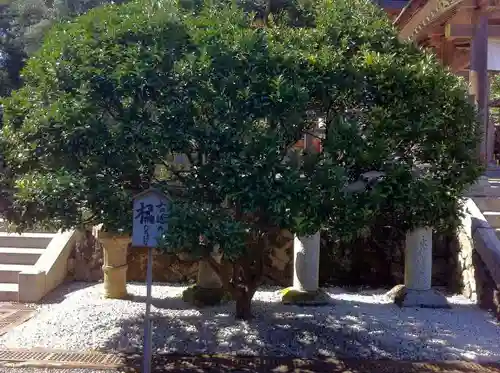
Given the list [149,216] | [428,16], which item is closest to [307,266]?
[149,216]

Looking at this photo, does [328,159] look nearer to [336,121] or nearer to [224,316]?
[336,121]

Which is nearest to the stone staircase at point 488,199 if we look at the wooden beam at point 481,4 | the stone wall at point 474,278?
the stone wall at point 474,278

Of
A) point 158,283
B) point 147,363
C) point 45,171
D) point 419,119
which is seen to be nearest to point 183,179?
point 45,171

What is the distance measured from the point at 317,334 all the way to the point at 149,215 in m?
2.92

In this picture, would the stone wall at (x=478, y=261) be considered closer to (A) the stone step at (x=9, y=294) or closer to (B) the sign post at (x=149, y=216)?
(B) the sign post at (x=149, y=216)

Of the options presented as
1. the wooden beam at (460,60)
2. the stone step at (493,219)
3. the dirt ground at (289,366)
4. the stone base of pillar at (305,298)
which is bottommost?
the dirt ground at (289,366)

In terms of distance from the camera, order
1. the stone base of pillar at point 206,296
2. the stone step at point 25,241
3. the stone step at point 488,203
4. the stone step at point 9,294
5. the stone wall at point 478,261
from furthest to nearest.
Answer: the stone step at point 25,241
the stone step at point 488,203
the stone step at point 9,294
the stone base of pillar at point 206,296
the stone wall at point 478,261

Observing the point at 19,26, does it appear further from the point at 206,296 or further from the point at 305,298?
the point at 305,298

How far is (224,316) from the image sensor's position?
7.80 meters

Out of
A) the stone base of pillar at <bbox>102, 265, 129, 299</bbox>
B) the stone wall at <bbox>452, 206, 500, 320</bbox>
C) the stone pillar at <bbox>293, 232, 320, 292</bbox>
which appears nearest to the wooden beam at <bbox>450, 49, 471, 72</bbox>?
the stone wall at <bbox>452, 206, 500, 320</bbox>

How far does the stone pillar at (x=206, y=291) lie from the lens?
8.27m

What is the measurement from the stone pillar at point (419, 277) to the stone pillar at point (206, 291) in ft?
7.85

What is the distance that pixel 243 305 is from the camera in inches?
294

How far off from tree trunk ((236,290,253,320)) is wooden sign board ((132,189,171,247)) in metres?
2.36
